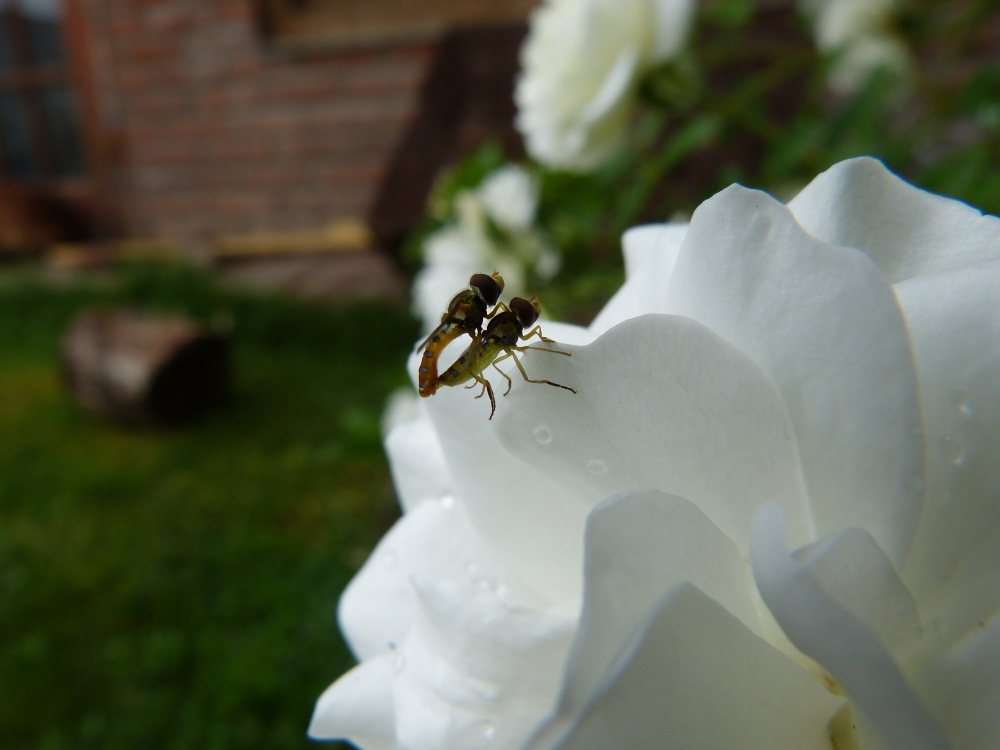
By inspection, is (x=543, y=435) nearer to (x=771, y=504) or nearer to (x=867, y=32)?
(x=771, y=504)

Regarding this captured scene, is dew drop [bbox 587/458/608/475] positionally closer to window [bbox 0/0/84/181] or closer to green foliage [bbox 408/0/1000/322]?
green foliage [bbox 408/0/1000/322]

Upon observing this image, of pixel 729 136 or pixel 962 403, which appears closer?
pixel 962 403

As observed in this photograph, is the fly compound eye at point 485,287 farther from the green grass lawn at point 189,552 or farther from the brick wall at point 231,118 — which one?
the brick wall at point 231,118

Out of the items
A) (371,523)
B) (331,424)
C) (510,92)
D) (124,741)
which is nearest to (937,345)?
(124,741)

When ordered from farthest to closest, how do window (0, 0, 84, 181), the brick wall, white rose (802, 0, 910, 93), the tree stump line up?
window (0, 0, 84, 181), the brick wall, the tree stump, white rose (802, 0, 910, 93)

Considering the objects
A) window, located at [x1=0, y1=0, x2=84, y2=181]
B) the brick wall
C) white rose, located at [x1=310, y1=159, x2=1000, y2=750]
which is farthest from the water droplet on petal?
window, located at [x1=0, y1=0, x2=84, y2=181]

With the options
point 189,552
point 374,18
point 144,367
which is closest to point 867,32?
point 189,552

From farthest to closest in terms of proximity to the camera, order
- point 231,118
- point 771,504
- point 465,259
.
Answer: point 231,118 < point 465,259 < point 771,504

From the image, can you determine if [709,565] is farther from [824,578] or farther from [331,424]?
[331,424]
